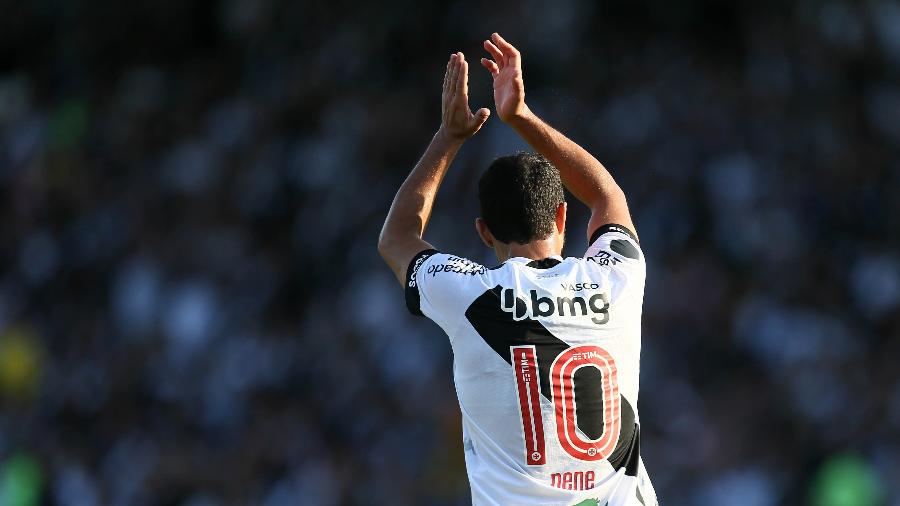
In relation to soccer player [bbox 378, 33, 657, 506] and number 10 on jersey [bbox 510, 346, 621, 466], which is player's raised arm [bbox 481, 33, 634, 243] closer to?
soccer player [bbox 378, 33, 657, 506]

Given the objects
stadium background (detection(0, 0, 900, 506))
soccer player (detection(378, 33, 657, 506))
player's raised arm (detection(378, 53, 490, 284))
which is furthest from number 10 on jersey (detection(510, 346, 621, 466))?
stadium background (detection(0, 0, 900, 506))

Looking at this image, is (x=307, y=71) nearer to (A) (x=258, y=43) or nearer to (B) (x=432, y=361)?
(A) (x=258, y=43)

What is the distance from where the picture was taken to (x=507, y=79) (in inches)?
135

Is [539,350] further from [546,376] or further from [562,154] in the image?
[562,154]

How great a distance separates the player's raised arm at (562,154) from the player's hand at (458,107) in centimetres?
8

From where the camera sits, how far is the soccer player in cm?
310

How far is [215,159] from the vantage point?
1117cm

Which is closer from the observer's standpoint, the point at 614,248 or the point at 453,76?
the point at 614,248

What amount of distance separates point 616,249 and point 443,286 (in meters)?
0.46

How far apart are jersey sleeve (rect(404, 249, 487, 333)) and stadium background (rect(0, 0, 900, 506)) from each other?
14.2 ft

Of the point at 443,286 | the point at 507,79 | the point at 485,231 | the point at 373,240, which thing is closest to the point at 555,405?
the point at 443,286

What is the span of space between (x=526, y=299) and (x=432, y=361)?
5535 millimetres

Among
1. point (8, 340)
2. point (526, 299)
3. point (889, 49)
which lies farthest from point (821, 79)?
point (8, 340)

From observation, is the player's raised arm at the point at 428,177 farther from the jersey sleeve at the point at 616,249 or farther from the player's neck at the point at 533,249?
the jersey sleeve at the point at 616,249
